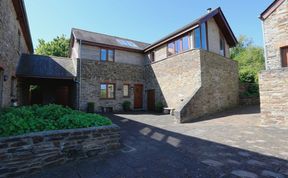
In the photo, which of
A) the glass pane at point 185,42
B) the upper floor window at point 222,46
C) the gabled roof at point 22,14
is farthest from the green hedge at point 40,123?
the upper floor window at point 222,46

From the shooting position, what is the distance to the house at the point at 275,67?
22.1 feet

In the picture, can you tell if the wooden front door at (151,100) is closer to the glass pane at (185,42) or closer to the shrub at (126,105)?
the shrub at (126,105)

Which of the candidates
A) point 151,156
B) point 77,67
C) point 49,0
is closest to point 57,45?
point 77,67

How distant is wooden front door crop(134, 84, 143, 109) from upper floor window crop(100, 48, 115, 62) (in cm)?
327

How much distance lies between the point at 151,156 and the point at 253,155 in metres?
2.32

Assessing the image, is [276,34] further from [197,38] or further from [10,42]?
[10,42]

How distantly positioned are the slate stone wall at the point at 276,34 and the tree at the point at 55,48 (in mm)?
25617

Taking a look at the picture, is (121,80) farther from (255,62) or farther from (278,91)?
(255,62)

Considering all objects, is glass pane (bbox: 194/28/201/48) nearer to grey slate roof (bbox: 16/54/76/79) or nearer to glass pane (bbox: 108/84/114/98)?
glass pane (bbox: 108/84/114/98)

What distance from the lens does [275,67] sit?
8867mm

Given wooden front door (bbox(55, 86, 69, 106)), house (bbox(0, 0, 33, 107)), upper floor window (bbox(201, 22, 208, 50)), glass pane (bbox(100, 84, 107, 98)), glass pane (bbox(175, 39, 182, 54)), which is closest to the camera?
house (bbox(0, 0, 33, 107))

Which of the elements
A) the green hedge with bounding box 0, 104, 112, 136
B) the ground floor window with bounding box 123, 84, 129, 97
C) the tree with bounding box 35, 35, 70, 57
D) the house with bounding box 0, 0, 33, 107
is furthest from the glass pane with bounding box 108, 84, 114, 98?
the tree with bounding box 35, 35, 70, 57

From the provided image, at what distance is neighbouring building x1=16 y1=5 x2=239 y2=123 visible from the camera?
1007cm

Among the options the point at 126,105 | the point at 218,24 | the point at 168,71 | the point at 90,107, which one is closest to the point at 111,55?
the point at 126,105
